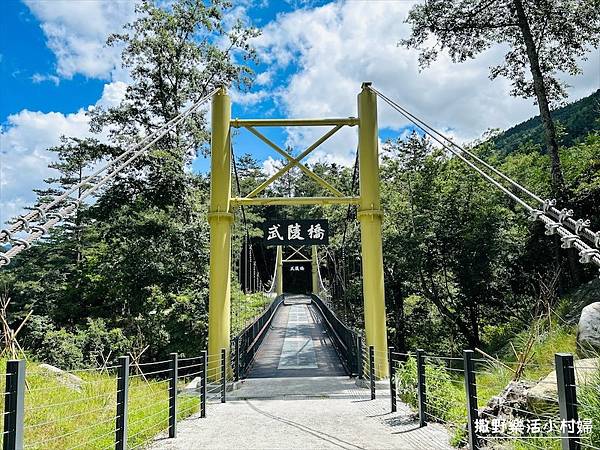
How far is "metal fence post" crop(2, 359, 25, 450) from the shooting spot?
204 centimetres

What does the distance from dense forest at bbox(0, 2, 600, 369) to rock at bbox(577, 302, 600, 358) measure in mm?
5408

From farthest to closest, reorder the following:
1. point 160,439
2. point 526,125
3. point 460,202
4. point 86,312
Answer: point 526,125 < point 86,312 < point 460,202 < point 160,439

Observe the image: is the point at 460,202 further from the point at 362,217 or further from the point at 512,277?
the point at 362,217

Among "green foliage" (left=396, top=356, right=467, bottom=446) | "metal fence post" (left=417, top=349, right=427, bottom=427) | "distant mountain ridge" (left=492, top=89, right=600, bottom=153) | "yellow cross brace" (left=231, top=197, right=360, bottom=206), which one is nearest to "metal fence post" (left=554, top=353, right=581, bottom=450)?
"green foliage" (left=396, top=356, right=467, bottom=446)

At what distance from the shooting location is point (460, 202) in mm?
12633

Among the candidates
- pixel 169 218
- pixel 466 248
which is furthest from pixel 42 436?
pixel 466 248

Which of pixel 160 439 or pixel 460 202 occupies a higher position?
pixel 460 202

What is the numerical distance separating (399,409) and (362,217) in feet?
10.7

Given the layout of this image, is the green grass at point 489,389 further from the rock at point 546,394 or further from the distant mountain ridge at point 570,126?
the distant mountain ridge at point 570,126

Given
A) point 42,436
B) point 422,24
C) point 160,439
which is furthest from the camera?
point 422,24

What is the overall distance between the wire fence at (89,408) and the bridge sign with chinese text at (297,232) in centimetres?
263

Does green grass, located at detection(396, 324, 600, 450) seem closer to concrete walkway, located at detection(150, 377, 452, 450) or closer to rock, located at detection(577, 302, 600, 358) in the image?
concrete walkway, located at detection(150, 377, 452, 450)

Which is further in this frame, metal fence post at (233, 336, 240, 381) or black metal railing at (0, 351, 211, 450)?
metal fence post at (233, 336, 240, 381)

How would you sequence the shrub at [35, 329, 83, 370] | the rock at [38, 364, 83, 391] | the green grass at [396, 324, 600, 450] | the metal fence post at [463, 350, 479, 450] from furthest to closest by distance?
1. the shrub at [35, 329, 83, 370]
2. the rock at [38, 364, 83, 391]
3. the metal fence post at [463, 350, 479, 450]
4. the green grass at [396, 324, 600, 450]
